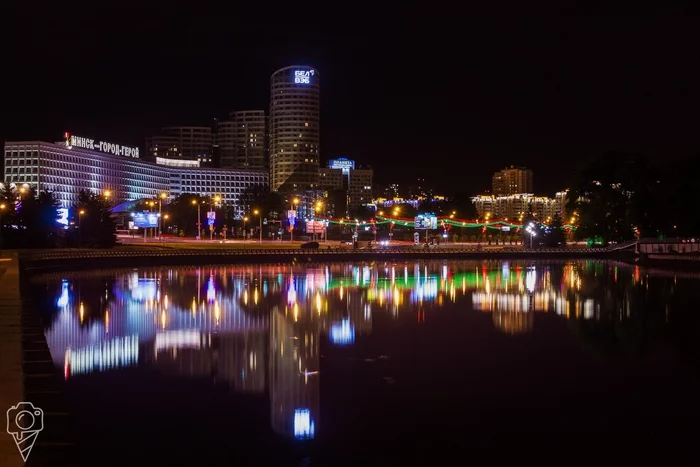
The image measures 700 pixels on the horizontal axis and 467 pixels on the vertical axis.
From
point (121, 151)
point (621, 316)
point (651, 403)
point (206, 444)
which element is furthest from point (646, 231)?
point (121, 151)

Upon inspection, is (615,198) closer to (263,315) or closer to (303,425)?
(263,315)

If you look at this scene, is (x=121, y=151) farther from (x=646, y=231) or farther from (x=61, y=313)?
(x=61, y=313)

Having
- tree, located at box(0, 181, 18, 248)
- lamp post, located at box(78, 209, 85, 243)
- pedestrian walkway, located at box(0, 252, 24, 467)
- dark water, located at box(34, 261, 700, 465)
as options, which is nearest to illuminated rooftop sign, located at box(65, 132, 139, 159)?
lamp post, located at box(78, 209, 85, 243)

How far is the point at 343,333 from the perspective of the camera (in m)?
20.7

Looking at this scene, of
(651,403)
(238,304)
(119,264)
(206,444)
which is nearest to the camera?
(206,444)

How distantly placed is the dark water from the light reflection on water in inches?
3.8

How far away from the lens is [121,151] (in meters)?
180

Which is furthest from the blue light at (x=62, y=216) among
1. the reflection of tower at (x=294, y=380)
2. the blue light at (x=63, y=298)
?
the reflection of tower at (x=294, y=380)

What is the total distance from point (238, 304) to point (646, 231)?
59.3 m

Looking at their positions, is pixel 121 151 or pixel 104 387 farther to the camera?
pixel 121 151

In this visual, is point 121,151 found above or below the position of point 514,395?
above

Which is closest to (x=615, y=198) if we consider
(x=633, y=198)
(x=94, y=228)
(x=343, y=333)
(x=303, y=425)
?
(x=633, y=198)

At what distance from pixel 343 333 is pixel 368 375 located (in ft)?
18.2

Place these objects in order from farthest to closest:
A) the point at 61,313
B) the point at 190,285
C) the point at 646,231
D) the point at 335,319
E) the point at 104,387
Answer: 1. the point at 646,231
2. the point at 190,285
3. the point at 61,313
4. the point at 335,319
5. the point at 104,387
